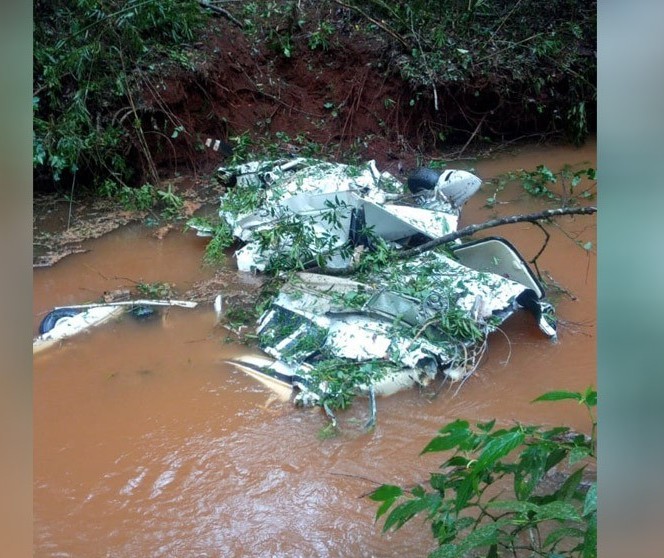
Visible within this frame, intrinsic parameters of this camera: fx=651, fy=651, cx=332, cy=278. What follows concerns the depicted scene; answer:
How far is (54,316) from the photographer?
4465 millimetres

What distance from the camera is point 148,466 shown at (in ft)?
10.6

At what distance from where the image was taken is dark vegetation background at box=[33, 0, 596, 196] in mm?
6695

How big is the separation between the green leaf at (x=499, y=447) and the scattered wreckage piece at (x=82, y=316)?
3.50 meters

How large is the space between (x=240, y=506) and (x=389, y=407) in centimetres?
105

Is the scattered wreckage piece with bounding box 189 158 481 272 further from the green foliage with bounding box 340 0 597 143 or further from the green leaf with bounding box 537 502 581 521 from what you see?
the green leaf with bounding box 537 502 581 521

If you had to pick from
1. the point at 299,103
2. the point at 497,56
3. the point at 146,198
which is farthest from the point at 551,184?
the point at 146,198

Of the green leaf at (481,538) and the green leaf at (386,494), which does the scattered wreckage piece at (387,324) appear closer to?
the green leaf at (386,494)

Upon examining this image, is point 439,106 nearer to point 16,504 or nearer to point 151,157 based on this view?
point 151,157

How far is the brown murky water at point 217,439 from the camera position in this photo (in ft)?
9.23

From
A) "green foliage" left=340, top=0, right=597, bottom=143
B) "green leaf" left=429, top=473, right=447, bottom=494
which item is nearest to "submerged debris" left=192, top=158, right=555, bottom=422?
"green leaf" left=429, top=473, right=447, bottom=494

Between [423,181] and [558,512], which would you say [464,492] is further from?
[423,181]

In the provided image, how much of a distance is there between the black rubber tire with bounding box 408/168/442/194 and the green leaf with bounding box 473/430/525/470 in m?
4.63

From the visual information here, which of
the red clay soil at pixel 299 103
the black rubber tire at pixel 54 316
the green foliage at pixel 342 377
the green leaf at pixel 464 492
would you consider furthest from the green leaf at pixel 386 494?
the red clay soil at pixel 299 103

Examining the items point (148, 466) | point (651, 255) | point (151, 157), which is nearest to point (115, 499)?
point (148, 466)
